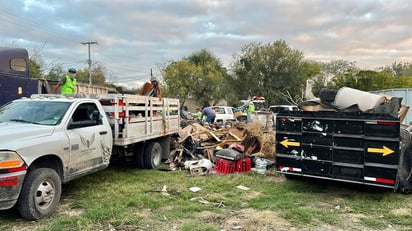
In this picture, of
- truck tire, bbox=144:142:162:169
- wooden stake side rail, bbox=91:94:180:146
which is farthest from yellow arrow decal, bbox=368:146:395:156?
truck tire, bbox=144:142:162:169

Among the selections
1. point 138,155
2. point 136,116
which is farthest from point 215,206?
point 138,155

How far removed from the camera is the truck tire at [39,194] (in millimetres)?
4504

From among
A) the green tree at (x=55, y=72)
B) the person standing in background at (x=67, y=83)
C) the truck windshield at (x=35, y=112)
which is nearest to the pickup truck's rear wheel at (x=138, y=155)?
the person standing in background at (x=67, y=83)

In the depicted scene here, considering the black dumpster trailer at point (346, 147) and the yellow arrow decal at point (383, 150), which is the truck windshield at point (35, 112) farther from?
the yellow arrow decal at point (383, 150)

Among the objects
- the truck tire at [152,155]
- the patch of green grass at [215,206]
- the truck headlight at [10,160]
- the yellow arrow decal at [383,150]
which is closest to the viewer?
the truck headlight at [10,160]

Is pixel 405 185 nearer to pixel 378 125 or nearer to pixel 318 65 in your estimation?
pixel 378 125

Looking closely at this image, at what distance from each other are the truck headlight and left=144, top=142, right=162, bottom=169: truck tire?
4.10 m

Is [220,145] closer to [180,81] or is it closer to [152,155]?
[152,155]

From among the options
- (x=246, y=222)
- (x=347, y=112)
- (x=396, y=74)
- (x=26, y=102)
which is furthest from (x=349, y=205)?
(x=396, y=74)

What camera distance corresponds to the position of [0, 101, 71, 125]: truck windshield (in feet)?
17.9

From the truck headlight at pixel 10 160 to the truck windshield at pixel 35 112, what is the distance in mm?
1072

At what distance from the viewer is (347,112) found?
580cm

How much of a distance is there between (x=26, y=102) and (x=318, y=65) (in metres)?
52.0

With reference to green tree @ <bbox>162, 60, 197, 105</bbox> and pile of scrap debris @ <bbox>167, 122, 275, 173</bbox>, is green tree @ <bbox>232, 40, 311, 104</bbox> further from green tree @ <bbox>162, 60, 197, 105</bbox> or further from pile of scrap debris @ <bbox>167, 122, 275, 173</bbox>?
pile of scrap debris @ <bbox>167, 122, 275, 173</bbox>
